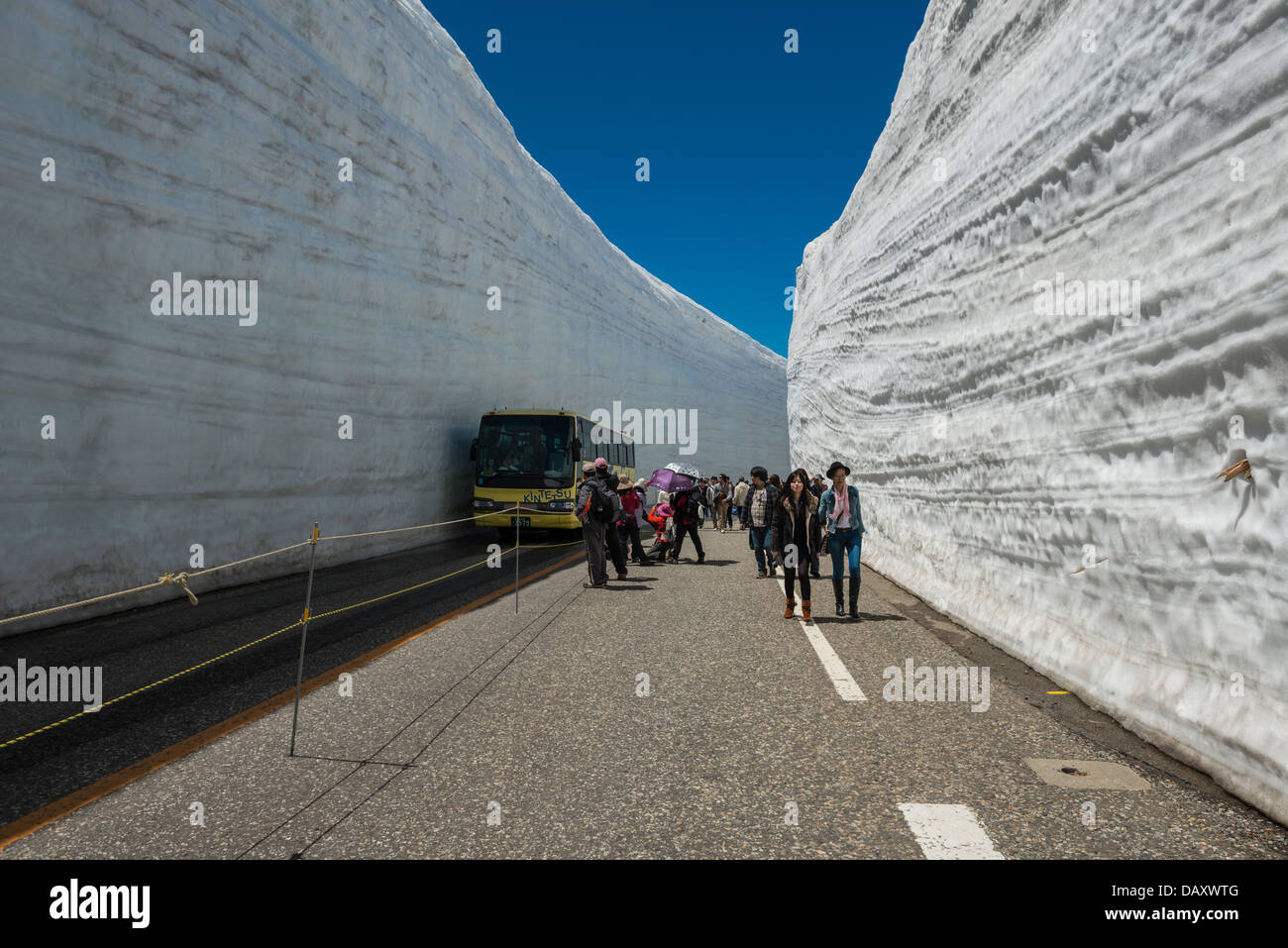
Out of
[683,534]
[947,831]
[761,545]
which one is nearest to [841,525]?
[761,545]

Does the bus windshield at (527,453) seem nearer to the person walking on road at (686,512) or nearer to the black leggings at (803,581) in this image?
the person walking on road at (686,512)

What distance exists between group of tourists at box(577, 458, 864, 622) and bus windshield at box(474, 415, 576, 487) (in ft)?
9.67

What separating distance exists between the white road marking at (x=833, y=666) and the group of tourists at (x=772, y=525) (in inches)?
22.7

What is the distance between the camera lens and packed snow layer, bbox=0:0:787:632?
26.7 ft

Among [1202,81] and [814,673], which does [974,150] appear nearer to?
[1202,81]

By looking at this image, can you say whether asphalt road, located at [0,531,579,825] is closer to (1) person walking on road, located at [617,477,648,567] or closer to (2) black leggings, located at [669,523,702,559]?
(1) person walking on road, located at [617,477,648,567]

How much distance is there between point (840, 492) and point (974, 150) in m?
4.81

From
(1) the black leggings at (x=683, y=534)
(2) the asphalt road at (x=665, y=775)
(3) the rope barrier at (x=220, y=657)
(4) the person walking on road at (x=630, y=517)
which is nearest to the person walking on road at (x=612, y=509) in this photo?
(4) the person walking on road at (x=630, y=517)

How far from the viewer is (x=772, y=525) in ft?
27.7

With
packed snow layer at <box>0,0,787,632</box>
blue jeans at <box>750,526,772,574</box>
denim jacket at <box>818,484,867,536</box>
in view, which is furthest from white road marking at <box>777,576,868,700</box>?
packed snow layer at <box>0,0,787,632</box>

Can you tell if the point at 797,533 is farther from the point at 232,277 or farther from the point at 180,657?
the point at 232,277

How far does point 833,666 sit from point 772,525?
106 inches

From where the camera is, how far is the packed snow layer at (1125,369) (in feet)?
12.4

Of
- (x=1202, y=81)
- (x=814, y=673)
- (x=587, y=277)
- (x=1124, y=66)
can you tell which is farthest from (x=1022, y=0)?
(x=587, y=277)
